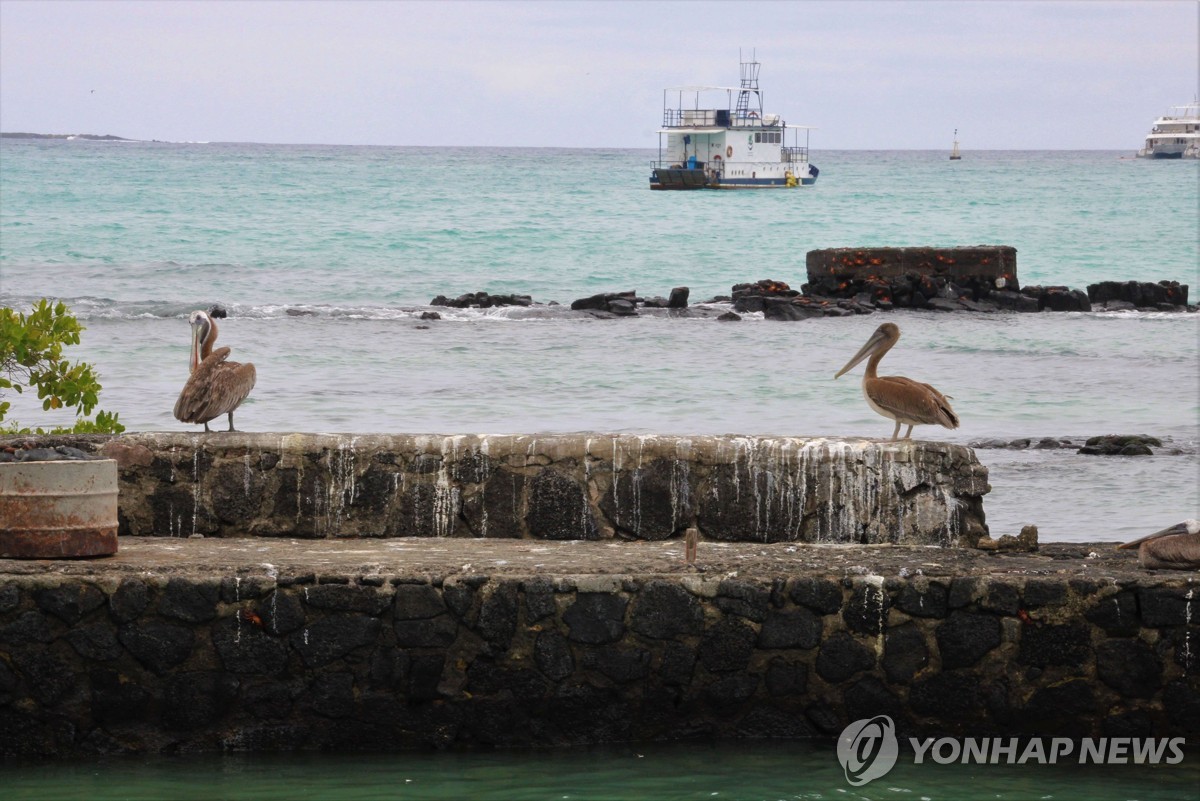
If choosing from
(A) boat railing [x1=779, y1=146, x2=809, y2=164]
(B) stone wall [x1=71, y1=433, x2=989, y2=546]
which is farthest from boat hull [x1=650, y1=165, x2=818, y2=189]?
(B) stone wall [x1=71, y1=433, x2=989, y2=546]

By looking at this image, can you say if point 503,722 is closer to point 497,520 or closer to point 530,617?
point 530,617

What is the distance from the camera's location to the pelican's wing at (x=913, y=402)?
842 cm

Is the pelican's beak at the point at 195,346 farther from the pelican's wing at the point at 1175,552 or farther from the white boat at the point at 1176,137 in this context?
the white boat at the point at 1176,137

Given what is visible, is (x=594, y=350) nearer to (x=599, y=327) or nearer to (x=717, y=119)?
(x=599, y=327)

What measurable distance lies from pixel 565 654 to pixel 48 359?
403 cm

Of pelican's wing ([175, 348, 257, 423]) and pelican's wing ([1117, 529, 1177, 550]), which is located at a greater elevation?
pelican's wing ([175, 348, 257, 423])

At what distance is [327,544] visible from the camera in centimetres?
804

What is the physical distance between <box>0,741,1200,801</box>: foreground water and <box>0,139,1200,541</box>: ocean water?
5.28m

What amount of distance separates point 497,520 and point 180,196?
6129cm

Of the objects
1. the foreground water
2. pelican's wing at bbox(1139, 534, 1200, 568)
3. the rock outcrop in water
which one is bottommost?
the foreground water

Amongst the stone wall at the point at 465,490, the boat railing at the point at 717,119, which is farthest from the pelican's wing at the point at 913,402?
the boat railing at the point at 717,119

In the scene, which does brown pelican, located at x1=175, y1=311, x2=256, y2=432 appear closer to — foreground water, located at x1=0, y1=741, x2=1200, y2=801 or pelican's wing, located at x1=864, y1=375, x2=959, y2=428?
foreground water, located at x1=0, y1=741, x2=1200, y2=801

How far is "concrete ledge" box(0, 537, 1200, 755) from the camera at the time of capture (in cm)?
685

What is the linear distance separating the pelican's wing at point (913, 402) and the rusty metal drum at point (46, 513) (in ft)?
13.6
